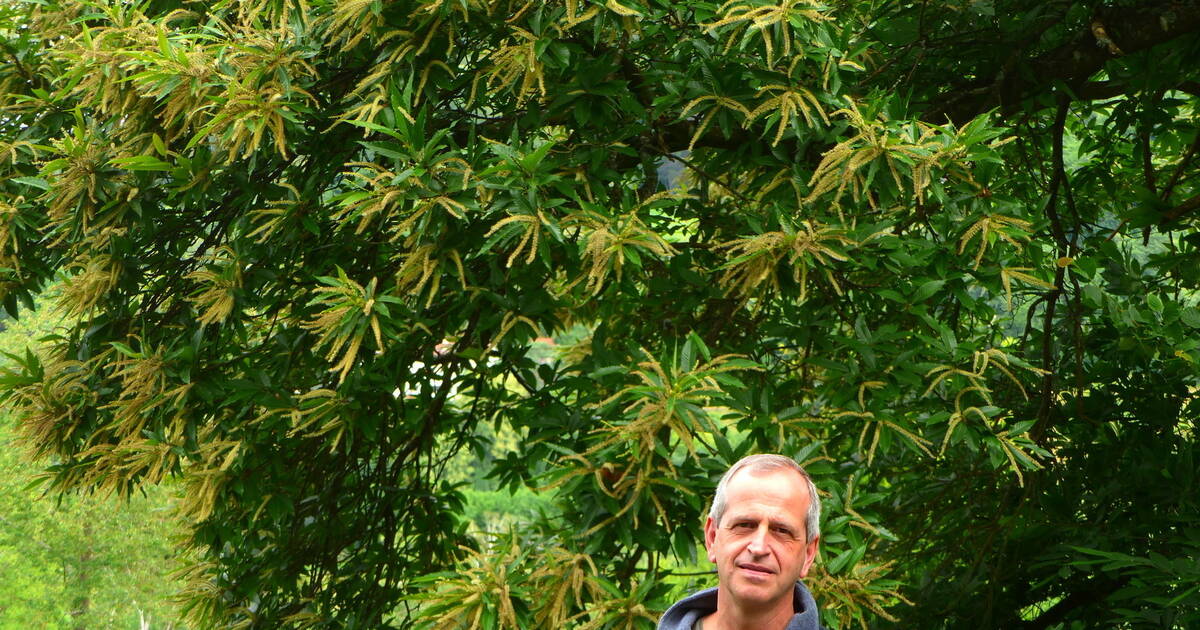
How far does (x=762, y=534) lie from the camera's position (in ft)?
5.40

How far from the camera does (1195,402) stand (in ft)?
13.5

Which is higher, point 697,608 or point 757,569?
point 757,569

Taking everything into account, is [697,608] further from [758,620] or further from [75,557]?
[75,557]

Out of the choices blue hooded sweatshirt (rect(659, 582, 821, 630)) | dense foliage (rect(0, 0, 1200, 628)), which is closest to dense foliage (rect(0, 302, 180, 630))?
dense foliage (rect(0, 0, 1200, 628))

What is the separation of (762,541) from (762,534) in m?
0.01

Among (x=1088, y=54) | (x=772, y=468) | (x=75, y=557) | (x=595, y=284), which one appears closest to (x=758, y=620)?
(x=772, y=468)

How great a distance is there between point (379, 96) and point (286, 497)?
156 cm

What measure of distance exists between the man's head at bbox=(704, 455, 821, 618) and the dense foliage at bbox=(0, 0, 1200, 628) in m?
0.96

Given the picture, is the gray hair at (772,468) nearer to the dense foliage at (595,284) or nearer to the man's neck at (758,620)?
the man's neck at (758,620)

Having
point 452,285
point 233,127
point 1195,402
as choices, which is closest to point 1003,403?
point 1195,402

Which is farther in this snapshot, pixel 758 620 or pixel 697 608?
pixel 697 608

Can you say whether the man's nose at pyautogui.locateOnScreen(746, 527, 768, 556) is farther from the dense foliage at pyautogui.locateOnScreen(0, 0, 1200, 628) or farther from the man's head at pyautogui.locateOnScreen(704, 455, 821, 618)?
the dense foliage at pyautogui.locateOnScreen(0, 0, 1200, 628)

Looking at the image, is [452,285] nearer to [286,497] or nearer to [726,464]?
[726,464]

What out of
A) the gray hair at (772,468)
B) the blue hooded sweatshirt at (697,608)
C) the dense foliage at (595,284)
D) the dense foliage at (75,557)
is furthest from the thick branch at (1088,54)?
the dense foliage at (75,557)
